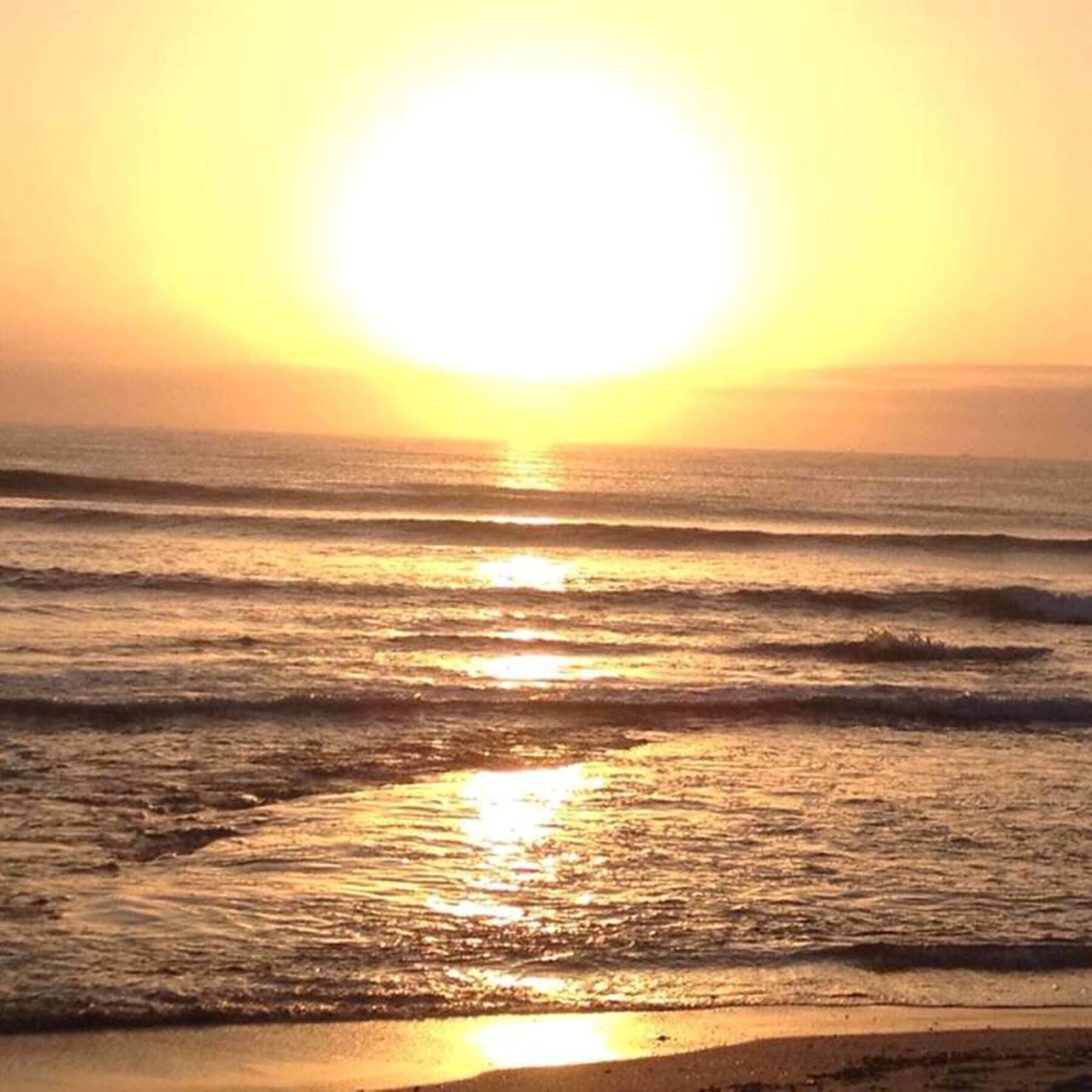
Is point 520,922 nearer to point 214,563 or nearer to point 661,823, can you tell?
point 661,823

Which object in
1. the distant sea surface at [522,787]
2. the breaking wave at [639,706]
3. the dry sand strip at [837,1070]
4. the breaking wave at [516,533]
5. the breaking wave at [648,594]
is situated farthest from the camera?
the breaking wave at [516,533]

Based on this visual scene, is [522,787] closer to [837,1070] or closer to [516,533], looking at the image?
[837,1070]

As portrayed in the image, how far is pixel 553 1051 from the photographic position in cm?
665

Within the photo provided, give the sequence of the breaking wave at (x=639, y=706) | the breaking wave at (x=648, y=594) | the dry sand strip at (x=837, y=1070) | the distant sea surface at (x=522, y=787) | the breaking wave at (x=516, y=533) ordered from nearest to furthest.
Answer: the dry sand strip at (x=837, y=1070) → the distant sea surface at (x=522, y=787) → the breaking wave at (x=639, y=706) → the breaking wave at (x=648, y=594) → the breaking wave at (x=516, y=533)

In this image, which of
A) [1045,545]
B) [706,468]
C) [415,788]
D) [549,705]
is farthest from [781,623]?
[706,468]

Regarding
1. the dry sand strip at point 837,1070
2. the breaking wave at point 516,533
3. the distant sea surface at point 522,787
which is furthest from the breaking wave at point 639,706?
the breaking wave at point 516,533

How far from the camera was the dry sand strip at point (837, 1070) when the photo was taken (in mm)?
6203

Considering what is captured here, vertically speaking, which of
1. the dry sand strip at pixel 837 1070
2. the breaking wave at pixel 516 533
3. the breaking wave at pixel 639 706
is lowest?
the breaking wave at pixel 516 533

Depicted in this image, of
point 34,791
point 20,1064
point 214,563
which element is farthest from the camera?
point 214,563

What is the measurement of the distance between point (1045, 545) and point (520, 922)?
3877cm

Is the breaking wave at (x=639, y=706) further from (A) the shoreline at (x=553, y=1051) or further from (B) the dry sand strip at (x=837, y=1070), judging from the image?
(B) the dry sand strip at (x=837, y=1070)

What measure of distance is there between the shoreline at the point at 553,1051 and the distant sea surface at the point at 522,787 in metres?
0.22

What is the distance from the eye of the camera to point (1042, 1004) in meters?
7.46

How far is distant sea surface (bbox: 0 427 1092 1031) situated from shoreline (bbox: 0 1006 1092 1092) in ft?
0.73
